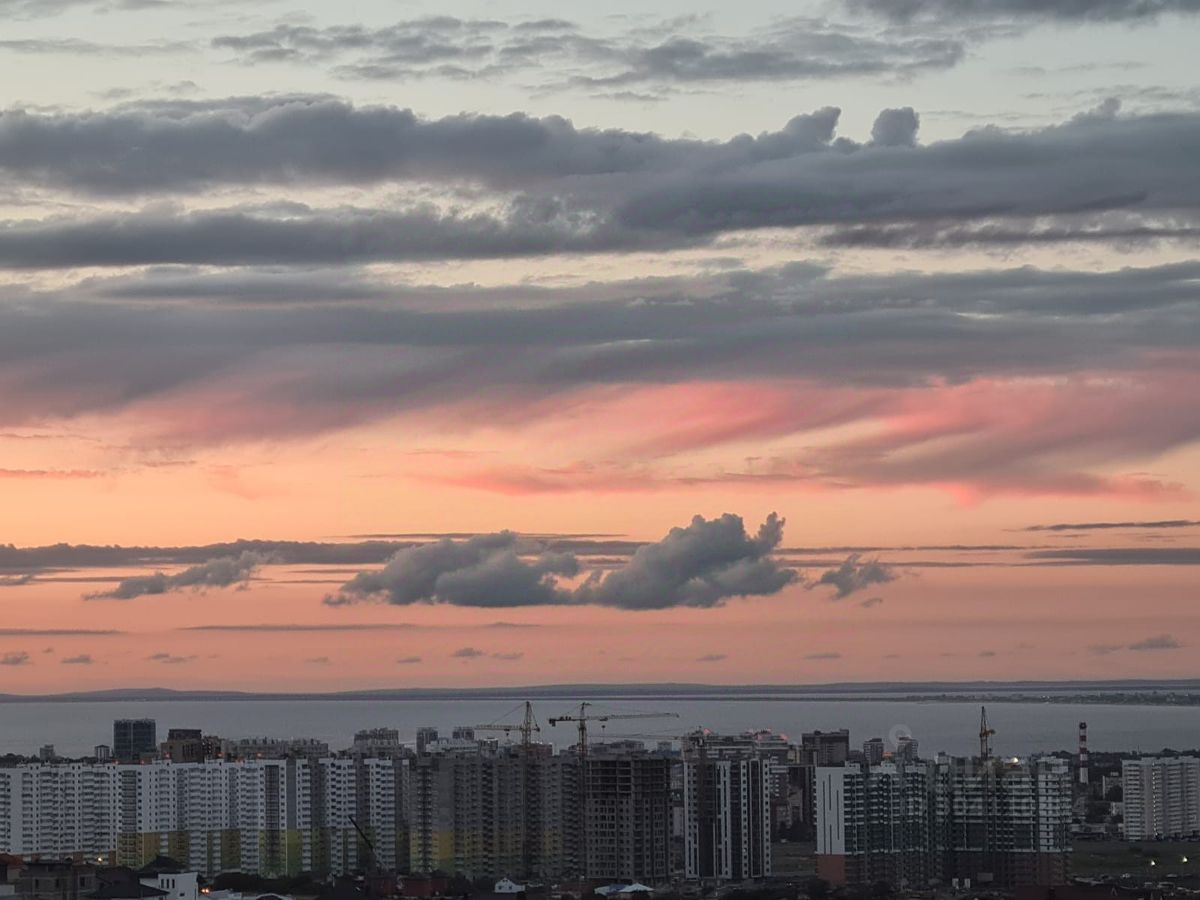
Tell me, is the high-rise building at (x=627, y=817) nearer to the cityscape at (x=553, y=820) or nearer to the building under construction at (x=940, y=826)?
the cityscape at (x=553, y=820)

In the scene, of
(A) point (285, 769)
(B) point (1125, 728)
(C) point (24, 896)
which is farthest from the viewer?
(B) point (1125, 728)

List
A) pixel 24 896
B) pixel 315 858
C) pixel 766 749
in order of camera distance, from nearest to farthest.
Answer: pixel 24 896, pixel 315 858, pixel 766 749

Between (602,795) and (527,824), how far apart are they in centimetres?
222

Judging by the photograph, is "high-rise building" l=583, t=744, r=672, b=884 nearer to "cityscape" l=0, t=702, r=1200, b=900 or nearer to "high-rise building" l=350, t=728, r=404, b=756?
"cityscape" l=0, t=702, r=1200, b=900

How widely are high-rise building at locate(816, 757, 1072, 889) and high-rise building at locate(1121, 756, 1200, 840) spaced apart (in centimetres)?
1623

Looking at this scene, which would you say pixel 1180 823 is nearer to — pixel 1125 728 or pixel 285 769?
pixel 285 769

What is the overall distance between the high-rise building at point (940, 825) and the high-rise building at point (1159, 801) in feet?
53.2

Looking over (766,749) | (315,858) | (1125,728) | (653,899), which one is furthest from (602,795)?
(1125,728)

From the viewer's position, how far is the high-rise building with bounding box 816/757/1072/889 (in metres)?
57.1

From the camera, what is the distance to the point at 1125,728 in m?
174

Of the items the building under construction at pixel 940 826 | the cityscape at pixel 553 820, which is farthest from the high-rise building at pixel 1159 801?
the building under construction at pixel 940 826

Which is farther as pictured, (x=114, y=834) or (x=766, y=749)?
(x=766, y=749)

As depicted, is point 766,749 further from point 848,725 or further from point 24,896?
point 848,725

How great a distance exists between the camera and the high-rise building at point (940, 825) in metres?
57.1
